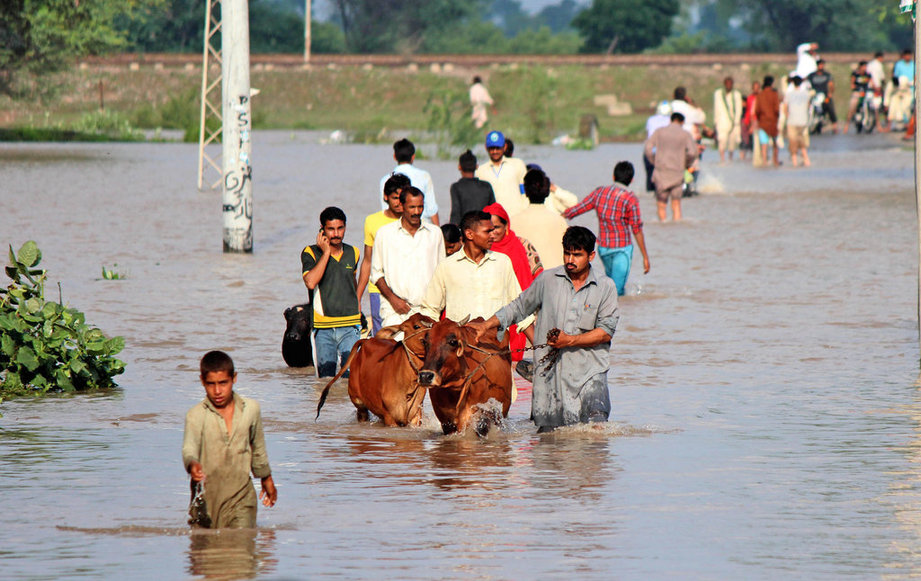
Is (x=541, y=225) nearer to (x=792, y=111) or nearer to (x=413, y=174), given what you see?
(x=413, y=174)

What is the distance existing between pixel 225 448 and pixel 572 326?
2812 mm

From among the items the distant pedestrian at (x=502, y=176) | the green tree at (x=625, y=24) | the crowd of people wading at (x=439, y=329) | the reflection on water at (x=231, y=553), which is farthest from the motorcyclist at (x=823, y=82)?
the green tree at (x=625, y=24)

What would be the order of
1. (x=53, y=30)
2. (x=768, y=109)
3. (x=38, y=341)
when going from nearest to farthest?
(x=38, y=341), (x=768, y=109), (x=53, y=30)

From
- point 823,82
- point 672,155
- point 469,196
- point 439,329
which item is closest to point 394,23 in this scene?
point 823,82

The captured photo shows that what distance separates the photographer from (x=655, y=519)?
7668mm

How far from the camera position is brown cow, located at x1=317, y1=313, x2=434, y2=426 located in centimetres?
948

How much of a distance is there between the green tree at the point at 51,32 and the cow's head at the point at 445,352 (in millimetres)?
34165

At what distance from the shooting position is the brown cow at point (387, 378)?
9.48 meters

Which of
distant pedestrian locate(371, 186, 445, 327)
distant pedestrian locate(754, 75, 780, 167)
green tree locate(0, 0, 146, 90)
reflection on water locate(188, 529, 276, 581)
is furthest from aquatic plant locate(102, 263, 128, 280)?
green tree locate(0, 0, 146, 90)

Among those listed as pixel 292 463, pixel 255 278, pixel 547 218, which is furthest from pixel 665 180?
pixel 292 463

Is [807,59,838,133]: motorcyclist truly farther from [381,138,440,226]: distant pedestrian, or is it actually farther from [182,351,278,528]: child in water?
[182,351,278,528]: child in water

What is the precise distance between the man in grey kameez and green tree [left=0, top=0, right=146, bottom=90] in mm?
34042

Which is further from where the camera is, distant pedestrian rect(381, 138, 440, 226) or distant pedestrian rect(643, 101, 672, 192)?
distant pedestrian rect(643, 101, 672, 192)

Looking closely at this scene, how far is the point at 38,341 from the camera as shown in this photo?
11.2m
